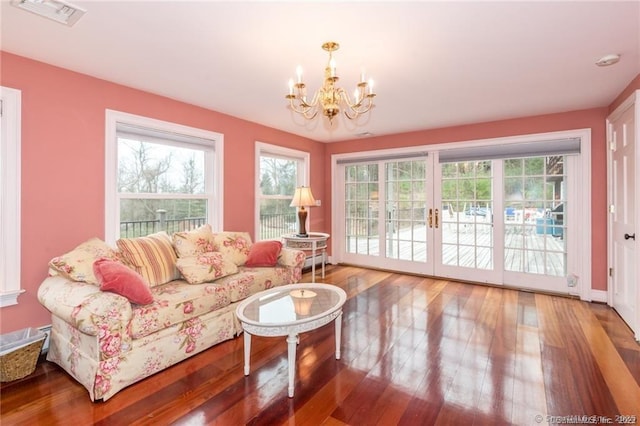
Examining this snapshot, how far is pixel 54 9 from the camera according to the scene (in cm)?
180

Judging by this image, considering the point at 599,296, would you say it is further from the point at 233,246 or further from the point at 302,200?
the point at 233,246

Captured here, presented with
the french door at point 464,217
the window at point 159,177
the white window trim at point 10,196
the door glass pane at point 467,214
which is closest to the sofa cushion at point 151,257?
the window at point 159,177

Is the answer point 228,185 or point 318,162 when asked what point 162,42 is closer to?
point 228,185

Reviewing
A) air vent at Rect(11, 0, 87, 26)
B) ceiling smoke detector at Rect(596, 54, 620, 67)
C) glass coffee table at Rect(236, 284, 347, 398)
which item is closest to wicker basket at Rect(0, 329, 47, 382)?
glass coffee table at Rect(236, 284, 347, 398)

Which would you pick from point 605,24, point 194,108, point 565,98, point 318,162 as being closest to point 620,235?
point 565,98

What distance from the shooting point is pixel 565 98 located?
3316 millimetres

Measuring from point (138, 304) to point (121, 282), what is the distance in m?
0.23

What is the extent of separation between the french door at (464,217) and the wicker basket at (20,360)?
4304mm

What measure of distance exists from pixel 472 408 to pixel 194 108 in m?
3.75

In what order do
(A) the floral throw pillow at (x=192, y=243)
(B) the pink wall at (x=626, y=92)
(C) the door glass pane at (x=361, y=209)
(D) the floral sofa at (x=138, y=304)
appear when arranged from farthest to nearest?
1. (C) the door glass pane at (x=361, y=209)
2. (A) the floral throw pillow at (x=192, y=243)
3. (B) the pink wall at (x=626, y=92)
4. (D) the floral sofa at (x=138, y=304)

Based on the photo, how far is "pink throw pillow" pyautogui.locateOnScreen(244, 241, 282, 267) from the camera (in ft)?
10.8

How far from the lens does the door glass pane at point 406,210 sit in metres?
4.91

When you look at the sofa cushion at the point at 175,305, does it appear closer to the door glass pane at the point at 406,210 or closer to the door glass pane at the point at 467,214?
the door glass pane at the point at 406,210

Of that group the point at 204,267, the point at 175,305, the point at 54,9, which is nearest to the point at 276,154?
the point at 204,267
